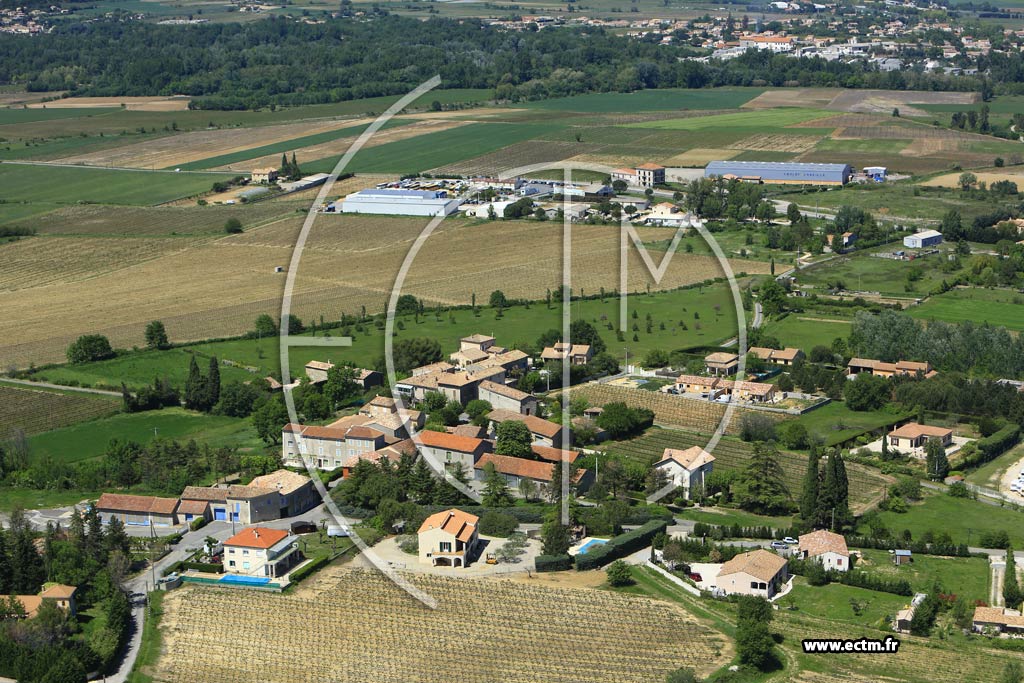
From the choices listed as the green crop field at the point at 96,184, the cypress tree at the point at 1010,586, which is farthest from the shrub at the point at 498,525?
the green crop field at the point at 96,184

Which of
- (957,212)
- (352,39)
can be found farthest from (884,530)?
(352,39)

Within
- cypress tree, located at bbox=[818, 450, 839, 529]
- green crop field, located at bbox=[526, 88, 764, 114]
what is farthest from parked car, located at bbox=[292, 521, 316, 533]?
green crop field, located at bbox=[526, 88, 764, 114]

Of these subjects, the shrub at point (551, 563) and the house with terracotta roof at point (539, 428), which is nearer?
the shrub at point (551, 563)

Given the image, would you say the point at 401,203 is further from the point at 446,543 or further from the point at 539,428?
the point at 446,543

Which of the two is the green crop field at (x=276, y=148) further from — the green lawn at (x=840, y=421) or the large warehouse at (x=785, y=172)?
the green lawn at (x=840, y=421)

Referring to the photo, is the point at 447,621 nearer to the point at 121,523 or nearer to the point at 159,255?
the point at 121,523

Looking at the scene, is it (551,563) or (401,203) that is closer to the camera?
(551,563)

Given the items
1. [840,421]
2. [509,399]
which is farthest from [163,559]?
[840,421]
